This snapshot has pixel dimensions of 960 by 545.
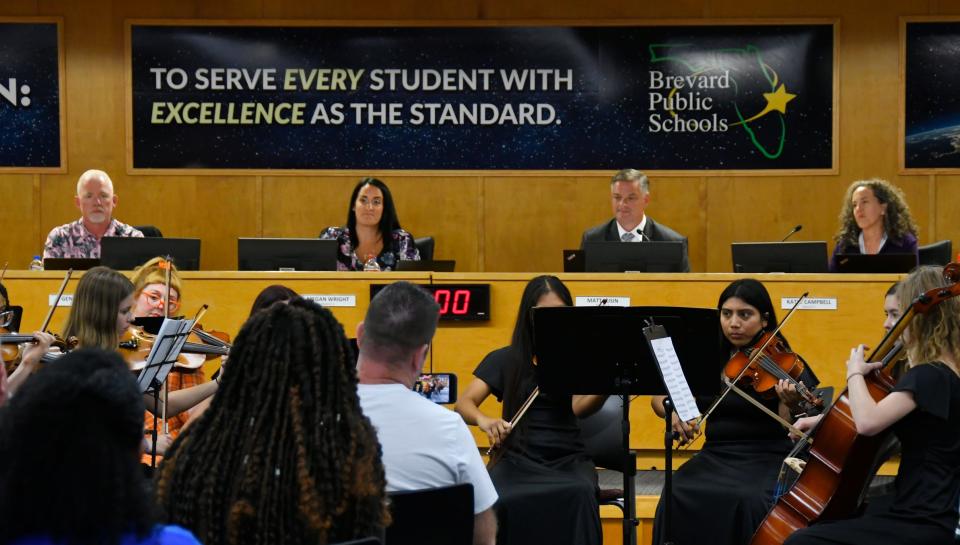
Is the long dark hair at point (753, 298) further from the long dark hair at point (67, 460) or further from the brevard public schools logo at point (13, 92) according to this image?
the brevard public schools logo at point (13, 92)

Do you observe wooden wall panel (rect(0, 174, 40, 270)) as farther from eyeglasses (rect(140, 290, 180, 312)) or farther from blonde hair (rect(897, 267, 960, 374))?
blonde hair (rect(897, 267, 960, 374))

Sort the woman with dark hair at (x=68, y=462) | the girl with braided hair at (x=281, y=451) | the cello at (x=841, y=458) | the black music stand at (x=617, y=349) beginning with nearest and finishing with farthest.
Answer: the woman with dark hair at (x=68, y=462) < the girl with braided hair at (x=281, y=451) < the cello at (x=841, y=458) < the black music stand at (x=617, y=349)

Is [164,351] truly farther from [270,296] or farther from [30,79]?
[30,79]

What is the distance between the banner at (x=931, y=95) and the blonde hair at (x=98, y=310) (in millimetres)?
6057

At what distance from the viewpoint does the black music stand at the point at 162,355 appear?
12.8ft

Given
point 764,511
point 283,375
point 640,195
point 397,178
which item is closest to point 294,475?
point 283,375

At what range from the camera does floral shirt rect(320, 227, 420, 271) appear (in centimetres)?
704

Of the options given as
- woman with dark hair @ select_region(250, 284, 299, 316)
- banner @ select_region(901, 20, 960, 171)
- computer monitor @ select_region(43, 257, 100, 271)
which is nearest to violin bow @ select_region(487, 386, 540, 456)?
woman with dark hair @ select_region(250, 284, 299, 316)

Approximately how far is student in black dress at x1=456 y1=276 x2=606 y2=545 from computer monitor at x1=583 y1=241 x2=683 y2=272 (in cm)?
136

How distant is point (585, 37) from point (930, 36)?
7.85 ft

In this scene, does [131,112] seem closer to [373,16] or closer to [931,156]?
[373,16]

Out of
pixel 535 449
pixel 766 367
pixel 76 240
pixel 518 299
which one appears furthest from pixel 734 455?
pixel 76 240

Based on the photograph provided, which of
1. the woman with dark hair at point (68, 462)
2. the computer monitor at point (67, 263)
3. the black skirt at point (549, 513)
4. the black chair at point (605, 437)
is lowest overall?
the black skirt at point (549, 513)

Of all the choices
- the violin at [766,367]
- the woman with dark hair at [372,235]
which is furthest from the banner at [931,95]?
the violin at [766,367]
